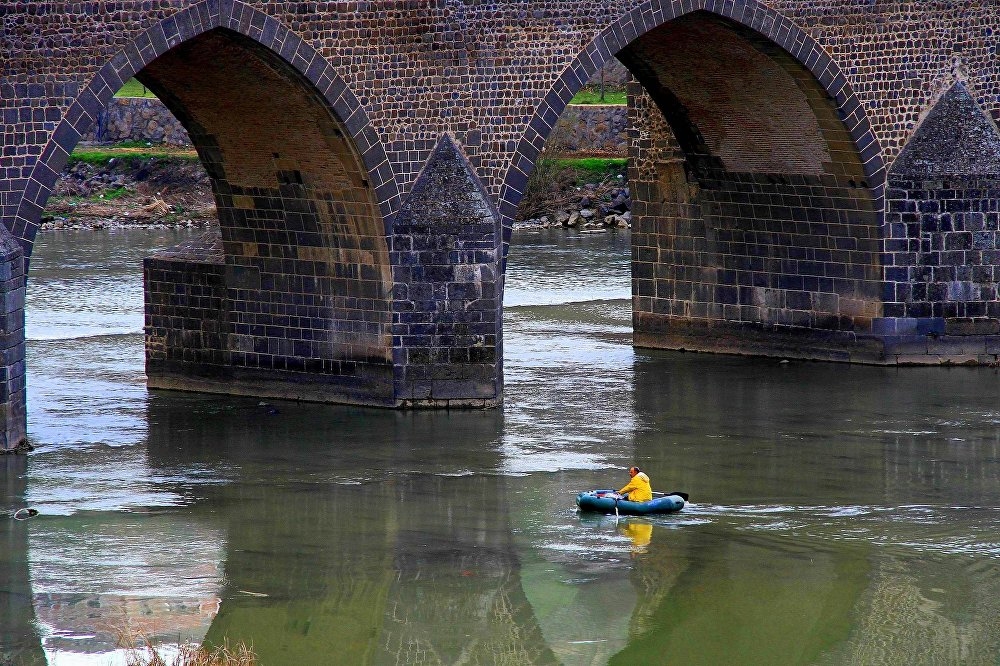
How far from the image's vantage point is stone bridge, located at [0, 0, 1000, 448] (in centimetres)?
1595

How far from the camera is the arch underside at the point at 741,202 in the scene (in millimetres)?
19812

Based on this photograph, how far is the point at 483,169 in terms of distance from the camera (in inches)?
696

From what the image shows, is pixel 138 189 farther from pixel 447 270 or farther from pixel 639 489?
pixel 639 489

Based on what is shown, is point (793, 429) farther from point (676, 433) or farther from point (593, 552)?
point (593, 552)

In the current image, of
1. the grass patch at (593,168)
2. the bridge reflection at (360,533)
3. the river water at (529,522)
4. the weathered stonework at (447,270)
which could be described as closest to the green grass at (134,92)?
the grass patch at (593,168)

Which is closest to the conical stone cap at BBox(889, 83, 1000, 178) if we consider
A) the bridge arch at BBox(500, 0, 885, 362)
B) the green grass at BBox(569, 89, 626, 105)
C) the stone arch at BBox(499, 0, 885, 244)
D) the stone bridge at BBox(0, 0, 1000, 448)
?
the stone bridge at BBox(0, 0, 1000, 448)

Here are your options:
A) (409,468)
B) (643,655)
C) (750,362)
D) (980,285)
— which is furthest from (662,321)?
(643,655)

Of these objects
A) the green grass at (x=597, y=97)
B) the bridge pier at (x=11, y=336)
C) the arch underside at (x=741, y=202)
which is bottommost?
the bridge pier at (x=11, y=336)

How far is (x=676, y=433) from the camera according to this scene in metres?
17.4

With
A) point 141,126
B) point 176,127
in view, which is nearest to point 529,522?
point 176,127

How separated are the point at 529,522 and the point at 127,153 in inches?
1152

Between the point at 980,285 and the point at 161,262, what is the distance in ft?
30.8

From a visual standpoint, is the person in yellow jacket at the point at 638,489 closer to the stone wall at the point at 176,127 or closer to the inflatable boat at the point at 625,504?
the inflatable boat at the point at 625,504

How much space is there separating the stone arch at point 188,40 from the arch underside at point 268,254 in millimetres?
114
